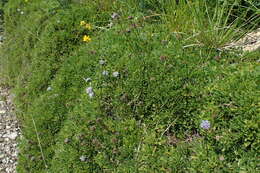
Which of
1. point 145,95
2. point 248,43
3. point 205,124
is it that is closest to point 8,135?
point 145,95

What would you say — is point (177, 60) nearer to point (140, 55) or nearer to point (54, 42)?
point (140, 55)

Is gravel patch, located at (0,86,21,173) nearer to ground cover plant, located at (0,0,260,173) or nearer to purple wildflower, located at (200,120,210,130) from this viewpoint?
ground cover plant, located at (0,0,260,173)

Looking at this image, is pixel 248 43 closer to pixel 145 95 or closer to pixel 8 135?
pixel 145 95

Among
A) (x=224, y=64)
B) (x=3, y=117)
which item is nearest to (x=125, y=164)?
(x=224, y=64)

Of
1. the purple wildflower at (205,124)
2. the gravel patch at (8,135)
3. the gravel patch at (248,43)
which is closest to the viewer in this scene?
the purple wildflower at (205,124)

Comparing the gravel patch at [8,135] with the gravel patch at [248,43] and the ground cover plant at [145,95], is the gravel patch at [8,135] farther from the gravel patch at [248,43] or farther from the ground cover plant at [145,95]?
the gravel patch at [248,43]

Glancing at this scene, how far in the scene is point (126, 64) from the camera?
3.53 metres

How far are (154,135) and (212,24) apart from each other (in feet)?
5.52

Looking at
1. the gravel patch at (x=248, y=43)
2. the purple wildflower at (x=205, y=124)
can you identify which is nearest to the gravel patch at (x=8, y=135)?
the purple wildflower at (x=205, y=124)

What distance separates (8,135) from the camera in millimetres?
5477

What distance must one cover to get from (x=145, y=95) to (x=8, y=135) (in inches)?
131

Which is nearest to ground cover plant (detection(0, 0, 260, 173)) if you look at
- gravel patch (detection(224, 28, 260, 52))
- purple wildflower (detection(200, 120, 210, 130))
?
purple wildflower (detection(200, 120, 210, 130))

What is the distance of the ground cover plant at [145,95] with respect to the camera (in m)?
2.57

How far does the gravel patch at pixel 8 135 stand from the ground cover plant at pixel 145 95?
0.48m
